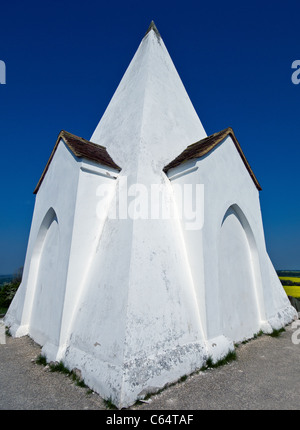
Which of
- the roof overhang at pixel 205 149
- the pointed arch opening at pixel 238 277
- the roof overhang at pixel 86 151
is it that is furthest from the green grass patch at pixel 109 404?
the roof overhang at pixel 205 149

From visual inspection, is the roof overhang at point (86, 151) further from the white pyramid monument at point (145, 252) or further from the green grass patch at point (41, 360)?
the green grass patch at point (41, 360)

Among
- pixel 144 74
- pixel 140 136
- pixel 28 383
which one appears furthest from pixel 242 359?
pixel 144 74

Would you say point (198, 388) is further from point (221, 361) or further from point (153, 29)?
point (153, 29)

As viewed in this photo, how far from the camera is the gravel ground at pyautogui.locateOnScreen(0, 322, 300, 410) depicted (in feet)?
11.2

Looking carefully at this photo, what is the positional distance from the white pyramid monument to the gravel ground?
263 mm

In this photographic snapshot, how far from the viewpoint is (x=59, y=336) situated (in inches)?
187

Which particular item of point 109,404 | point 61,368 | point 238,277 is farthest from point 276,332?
point 61,368

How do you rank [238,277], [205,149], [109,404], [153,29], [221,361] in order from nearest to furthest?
[109,404] < [221,361] < [205,149] < [238,277] < [153,29]

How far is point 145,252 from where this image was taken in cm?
479

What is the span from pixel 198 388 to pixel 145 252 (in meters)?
2.51

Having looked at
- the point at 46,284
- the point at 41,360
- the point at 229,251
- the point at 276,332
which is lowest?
the point at 41,360

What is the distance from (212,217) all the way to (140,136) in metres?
2.91

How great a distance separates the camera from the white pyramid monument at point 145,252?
415 cm

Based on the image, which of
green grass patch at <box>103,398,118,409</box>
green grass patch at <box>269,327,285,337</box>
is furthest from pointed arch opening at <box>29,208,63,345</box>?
green grass patch at <box>269,327,285,337</box>
